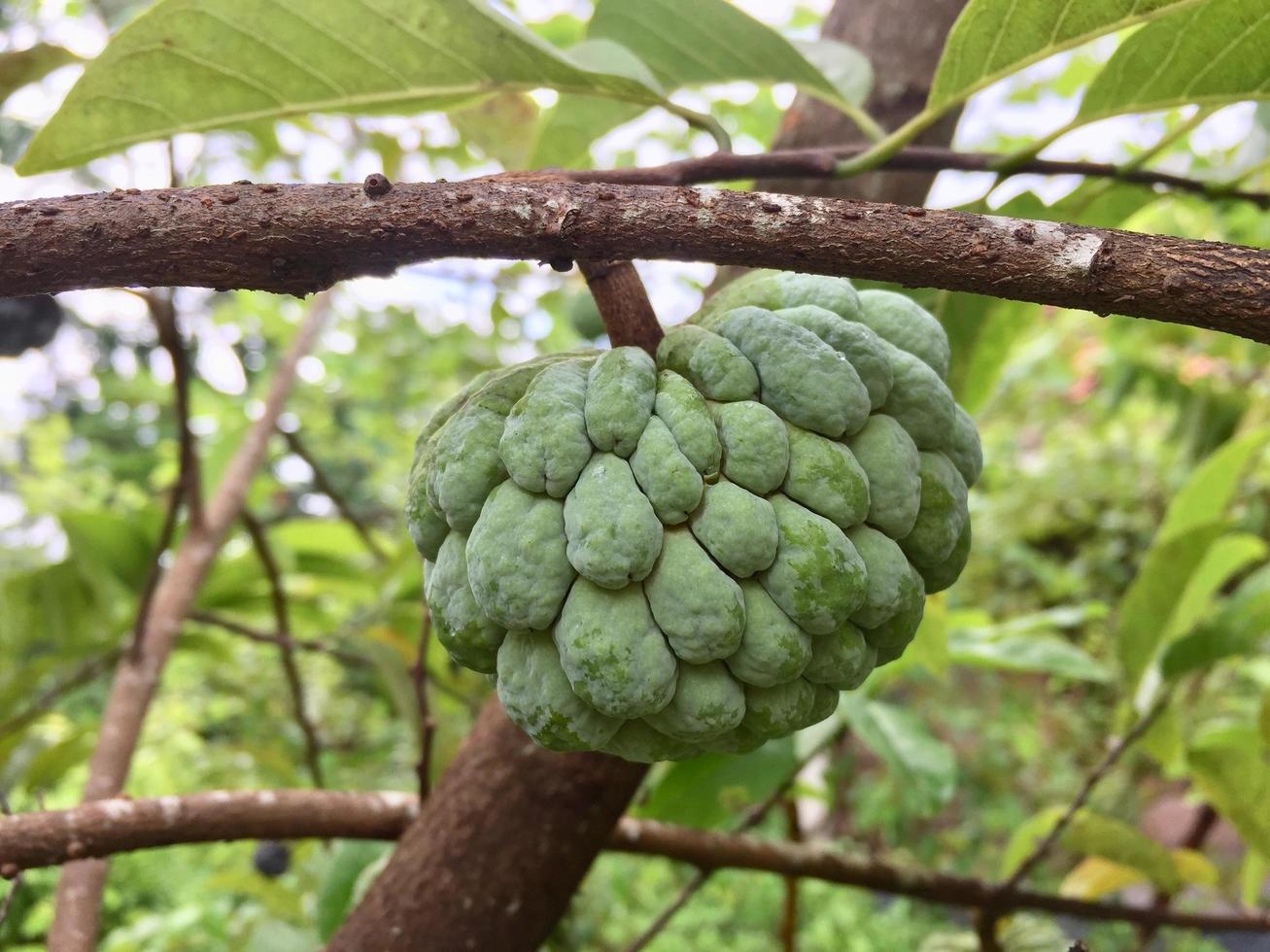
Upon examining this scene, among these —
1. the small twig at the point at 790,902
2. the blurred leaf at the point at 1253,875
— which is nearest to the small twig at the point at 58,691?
the small twig at the point at 790,902

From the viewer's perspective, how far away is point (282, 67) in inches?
40.8

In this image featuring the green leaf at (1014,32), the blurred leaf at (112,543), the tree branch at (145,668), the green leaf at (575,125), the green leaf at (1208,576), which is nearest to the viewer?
the green leaf at (1014,32)

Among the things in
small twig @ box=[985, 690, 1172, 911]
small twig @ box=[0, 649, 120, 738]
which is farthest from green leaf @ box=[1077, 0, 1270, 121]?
small twig @ box=[0, 649, 120, 738]

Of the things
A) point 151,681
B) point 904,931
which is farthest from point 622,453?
point 904,931

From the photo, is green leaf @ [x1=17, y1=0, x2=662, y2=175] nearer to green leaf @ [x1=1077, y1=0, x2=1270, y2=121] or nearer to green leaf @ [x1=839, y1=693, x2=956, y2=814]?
green leaf @ [x1=1077, y1=0, x2=1270, y2=121]

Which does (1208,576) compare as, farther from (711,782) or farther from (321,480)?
(321,480)

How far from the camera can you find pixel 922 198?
157 centimetres

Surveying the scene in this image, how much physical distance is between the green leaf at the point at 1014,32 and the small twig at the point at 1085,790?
4.15 feet

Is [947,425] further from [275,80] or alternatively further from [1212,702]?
[1212,702]

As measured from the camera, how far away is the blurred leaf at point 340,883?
5.33 ft

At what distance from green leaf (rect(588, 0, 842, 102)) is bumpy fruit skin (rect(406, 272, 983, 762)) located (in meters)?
0.47

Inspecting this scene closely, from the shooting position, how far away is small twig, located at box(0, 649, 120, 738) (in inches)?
74.2

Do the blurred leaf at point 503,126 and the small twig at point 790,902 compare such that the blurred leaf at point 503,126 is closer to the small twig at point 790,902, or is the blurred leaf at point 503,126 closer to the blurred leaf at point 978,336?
the blurred leaf at point 978,336

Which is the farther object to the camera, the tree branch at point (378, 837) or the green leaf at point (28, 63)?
the green leaf at point (28, 63)
